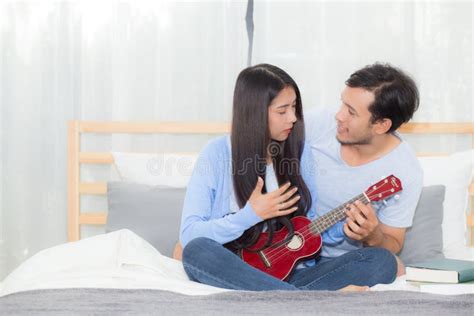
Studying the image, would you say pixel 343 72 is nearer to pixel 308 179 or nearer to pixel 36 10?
pixel 308 179

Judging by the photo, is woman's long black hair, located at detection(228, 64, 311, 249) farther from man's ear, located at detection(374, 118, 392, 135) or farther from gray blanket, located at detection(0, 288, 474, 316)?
gray blanket, located at detection(0, 288, 474, 316)

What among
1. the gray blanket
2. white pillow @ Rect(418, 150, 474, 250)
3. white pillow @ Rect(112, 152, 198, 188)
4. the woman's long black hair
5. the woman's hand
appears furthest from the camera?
white pillow @ Rect(112, 152, 198, 188)

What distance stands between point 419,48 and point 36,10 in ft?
4.93

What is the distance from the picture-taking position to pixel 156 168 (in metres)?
2.84

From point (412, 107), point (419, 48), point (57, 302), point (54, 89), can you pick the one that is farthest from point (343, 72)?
point (57, 302)

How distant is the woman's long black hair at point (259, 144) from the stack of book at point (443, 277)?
0.37m

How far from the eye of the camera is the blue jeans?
6.62 ft

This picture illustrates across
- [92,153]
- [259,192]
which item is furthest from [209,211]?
[92,153]

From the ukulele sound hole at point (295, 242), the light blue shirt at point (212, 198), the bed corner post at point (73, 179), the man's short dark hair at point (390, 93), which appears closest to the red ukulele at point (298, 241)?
the ukulele sound hole at point (295, 242)

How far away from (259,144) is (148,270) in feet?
1.58

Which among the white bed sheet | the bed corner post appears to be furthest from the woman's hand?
the bed corner post

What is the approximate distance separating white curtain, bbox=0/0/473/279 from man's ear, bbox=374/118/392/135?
661 millimetres

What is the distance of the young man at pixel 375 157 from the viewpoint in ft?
7.62

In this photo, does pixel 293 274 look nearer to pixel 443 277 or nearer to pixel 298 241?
pixel 298 241
